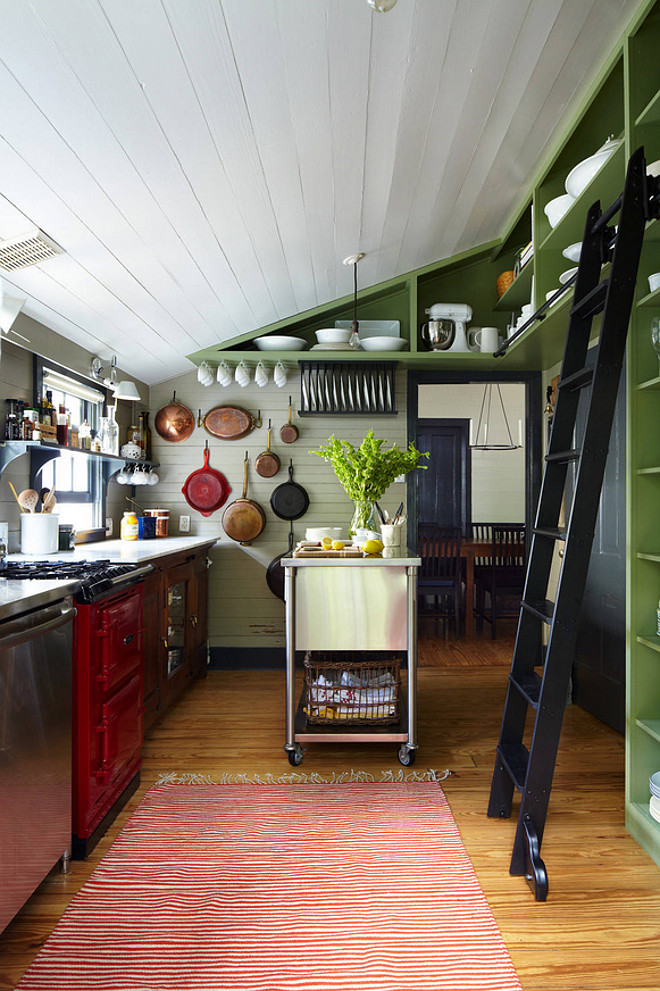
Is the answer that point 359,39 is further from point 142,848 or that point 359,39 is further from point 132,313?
point 142,848

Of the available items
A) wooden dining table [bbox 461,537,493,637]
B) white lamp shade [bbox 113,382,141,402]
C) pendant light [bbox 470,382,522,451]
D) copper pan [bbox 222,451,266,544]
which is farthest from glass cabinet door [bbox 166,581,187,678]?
pendant light [bbox 470,382,522,451]

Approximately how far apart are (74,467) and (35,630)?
2.15m

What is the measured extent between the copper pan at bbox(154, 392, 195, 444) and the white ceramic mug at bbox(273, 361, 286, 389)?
0.69 m

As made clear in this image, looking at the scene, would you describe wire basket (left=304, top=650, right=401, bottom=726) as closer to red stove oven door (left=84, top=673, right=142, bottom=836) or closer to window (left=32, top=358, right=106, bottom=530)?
red stove oven door (left=84, top=673, right=142, bottom=836)

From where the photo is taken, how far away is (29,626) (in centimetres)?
164

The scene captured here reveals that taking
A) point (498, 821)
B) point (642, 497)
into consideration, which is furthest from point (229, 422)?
point (498, 821)

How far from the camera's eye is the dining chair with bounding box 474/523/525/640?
4.81 meters

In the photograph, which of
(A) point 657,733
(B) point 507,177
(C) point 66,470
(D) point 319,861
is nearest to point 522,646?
(A) point 657,733

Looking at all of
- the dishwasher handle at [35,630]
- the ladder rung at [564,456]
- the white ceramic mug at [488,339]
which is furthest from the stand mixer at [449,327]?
the dishwasher handle at [35,630]

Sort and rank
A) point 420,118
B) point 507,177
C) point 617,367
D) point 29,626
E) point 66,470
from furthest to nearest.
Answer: point 66,470
point 507,177
point 420,118
point 617,367
point 29,626

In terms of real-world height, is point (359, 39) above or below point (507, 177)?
below

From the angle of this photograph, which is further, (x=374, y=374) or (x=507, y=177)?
(x=374, y=374)

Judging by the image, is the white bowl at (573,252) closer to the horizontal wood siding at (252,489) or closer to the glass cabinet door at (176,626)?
the horizontal wood siding at (252,489)

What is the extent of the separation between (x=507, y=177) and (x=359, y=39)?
145cm
